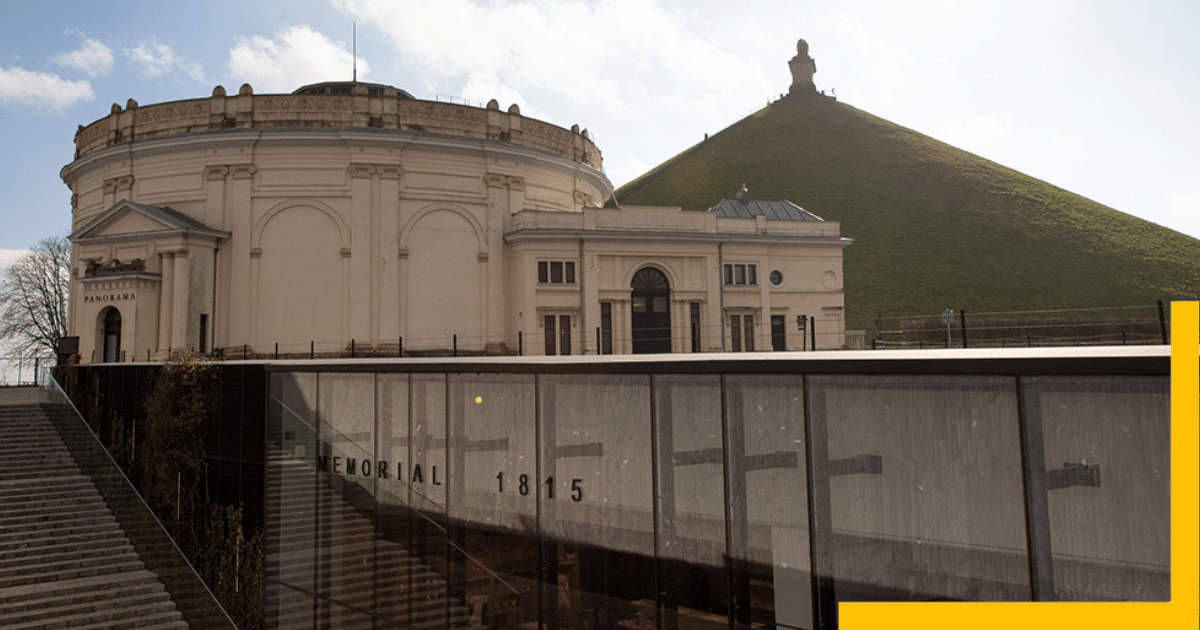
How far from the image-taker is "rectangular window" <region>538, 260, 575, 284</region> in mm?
36469

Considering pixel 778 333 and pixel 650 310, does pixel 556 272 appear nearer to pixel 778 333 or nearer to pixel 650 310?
pixel 650 310

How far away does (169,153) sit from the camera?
36031 millimetres

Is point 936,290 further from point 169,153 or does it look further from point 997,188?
point 169,153

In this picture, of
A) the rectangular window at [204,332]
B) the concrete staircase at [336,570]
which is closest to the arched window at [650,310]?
the rectangular window at [204,332]

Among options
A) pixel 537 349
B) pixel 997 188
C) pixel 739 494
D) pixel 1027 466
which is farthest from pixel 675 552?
pixel 997 188

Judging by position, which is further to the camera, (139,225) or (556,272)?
(556,272)

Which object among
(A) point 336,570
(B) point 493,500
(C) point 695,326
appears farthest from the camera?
(C) point 695,326

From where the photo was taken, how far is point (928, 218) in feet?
332

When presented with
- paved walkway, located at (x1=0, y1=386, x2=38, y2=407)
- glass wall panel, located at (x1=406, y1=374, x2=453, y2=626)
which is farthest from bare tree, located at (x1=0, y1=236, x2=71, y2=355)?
glass wall panel, located at (x1=406, y1=374, x2=453, y2=626)

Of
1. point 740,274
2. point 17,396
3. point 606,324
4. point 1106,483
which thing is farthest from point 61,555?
point 740,274

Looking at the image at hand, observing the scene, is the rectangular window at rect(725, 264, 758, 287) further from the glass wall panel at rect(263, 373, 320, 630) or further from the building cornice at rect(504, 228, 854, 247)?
the glass wall panel at rect(263, 373, 320, 630)

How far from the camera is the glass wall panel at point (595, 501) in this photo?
9.95 metres

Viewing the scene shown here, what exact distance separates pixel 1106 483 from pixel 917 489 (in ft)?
4.97

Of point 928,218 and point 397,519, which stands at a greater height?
point 928,218
